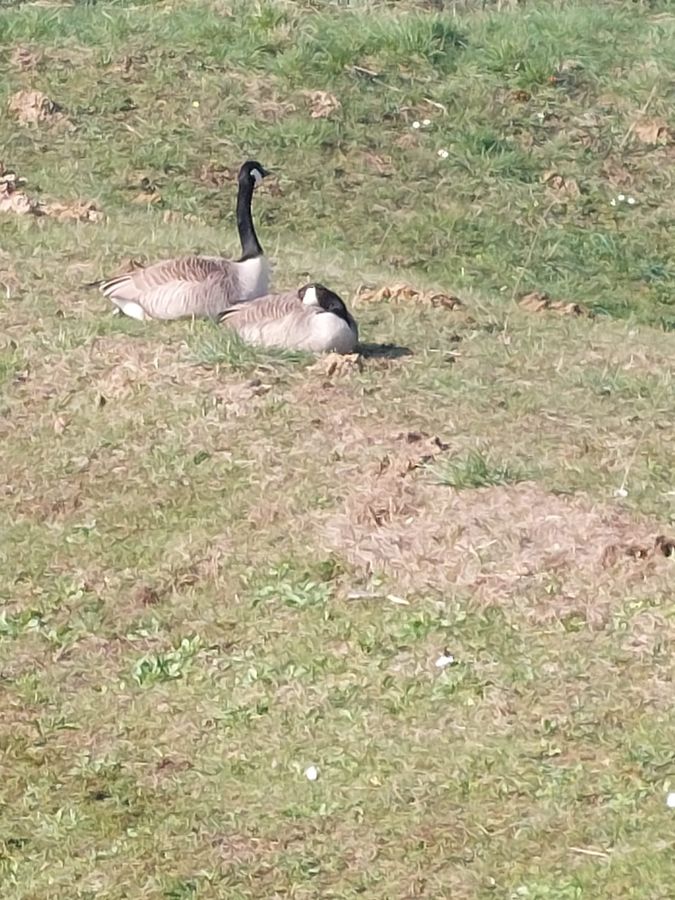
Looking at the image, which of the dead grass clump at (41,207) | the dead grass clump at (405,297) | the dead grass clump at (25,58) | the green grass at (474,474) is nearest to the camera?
the green grass at (474,474)

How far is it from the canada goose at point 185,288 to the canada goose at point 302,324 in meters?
0.46

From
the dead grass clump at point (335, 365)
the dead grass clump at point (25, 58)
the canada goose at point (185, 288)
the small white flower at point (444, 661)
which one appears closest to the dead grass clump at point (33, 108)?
the dead grass clump at point (25, 58)

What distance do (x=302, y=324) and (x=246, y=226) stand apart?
171 cm

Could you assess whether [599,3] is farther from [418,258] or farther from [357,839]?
[357,839]

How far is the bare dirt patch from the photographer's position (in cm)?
652

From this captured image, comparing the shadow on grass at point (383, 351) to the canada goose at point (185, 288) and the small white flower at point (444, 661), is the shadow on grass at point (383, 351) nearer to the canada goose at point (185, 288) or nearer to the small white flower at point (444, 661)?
the canada goose at point (185, 288)

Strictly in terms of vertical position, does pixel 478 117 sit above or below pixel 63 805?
below

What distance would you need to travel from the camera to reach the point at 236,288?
962 centimetres

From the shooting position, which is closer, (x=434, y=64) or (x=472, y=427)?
(x=472, y=427)

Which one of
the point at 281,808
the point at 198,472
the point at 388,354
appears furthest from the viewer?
the point at 388,354

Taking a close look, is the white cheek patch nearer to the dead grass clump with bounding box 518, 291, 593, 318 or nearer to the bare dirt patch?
the bare dirt patch

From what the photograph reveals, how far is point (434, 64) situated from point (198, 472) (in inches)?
377

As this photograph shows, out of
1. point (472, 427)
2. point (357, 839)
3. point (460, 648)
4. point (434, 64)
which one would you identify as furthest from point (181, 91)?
point (357, 839)

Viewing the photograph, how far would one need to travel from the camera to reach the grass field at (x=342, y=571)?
17.5ft
